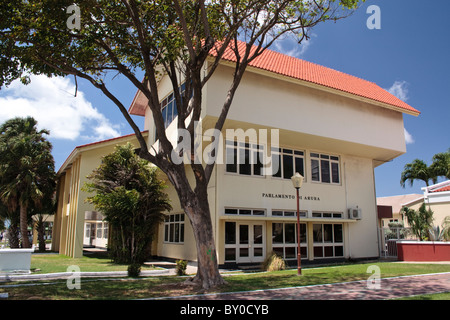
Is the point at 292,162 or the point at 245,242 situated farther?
the point at 292,162

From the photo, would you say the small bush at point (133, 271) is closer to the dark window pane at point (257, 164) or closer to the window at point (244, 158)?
the window at point (244, 158)

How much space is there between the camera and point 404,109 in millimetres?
20141

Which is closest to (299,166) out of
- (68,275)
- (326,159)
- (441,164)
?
(326,159)

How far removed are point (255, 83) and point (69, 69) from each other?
8.09m

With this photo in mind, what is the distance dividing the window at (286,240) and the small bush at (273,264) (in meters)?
1.96

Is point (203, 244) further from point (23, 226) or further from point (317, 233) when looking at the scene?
point (23, 226)

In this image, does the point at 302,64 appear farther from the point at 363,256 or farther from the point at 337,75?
the point at 363,256

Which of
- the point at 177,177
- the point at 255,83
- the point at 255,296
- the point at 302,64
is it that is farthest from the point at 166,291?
the point at 302,64

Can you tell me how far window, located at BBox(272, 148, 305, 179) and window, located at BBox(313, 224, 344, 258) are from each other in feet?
10.7

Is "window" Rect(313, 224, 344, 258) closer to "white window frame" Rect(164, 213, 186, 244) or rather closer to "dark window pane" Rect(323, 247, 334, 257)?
"dark window pane" Rect(323, 247, 334, 257)

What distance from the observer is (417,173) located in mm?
36469

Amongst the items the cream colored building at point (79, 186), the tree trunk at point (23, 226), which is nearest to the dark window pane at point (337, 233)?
the cream colored building at point (79, 186)

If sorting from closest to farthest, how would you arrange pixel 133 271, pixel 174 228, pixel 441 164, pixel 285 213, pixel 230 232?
pixel 133 271 → pixel 230 232 → pixel 285 213 → pixel 174 228 → pixel 441 164

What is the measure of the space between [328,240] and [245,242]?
18.4ft
